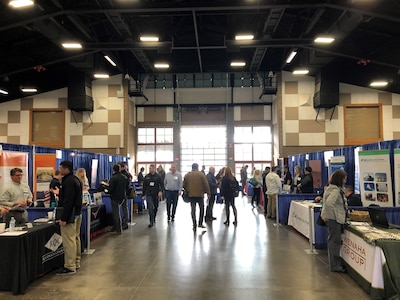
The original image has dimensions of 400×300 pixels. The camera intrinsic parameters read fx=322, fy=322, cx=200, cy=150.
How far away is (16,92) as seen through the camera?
548 inches

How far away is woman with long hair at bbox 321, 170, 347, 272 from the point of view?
13.4 ft

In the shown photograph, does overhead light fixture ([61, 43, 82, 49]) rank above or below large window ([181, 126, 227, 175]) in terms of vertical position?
above

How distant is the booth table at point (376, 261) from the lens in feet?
10.6

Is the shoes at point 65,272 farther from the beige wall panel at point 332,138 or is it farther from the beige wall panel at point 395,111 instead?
the beige wall panel at point 395,111

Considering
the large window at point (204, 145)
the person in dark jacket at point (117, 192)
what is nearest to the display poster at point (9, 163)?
the person in dark jacket at point (117, 192)

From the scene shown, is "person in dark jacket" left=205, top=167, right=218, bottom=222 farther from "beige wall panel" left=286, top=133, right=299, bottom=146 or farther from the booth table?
"beige wall panel" left=286, top=133, right=299, bottom=146

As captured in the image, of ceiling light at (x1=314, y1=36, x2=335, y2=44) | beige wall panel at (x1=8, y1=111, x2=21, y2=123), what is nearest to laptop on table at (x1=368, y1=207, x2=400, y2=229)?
ceiling light at (x1=314, y1=36, x2=335, y2=44)

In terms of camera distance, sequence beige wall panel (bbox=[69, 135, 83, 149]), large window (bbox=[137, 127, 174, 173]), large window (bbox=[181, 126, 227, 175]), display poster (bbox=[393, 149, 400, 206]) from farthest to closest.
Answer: large window (bbox=[181, 126, 227, 175])
large window (bbox=[137, 127, 174, 173])
beige wall panel (bbox=[69, 135, 83, 149])
display poster (bbox=[393, 149, 400, 206])

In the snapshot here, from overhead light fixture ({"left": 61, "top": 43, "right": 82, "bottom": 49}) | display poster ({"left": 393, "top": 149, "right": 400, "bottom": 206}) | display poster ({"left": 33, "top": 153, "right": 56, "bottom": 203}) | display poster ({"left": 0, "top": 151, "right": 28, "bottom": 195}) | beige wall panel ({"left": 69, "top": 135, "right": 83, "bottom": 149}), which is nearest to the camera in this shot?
display poster ({"left": 393, "top": 149, "right": 400, "bottom": 206})

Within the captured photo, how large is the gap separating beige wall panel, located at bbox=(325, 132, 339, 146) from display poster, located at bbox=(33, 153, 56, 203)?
1093 centimetres

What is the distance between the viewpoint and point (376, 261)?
3311 mm

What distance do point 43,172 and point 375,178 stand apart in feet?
19.7

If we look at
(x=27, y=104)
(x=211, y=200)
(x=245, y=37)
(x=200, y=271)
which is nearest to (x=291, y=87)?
(x=245, y=37)

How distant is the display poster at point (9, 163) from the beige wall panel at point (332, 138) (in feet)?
37.8
